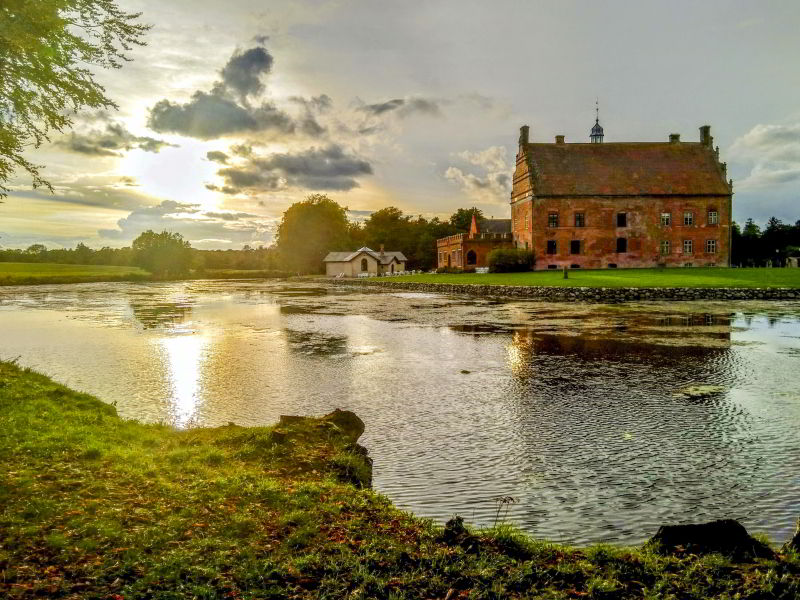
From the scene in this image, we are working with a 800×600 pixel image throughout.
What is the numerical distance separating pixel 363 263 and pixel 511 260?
56.2 m

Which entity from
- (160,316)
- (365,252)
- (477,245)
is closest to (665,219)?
(477,245)

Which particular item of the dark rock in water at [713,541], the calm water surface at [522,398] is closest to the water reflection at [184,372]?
the calm water surface at [522,398]

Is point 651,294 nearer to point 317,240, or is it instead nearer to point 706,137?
point 706,137

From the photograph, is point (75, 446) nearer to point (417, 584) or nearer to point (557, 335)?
point (417, 584)

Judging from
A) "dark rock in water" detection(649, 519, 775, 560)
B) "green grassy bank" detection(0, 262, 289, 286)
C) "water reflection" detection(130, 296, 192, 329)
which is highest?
"green grassy bank" detection(0, 262, 289, 286)

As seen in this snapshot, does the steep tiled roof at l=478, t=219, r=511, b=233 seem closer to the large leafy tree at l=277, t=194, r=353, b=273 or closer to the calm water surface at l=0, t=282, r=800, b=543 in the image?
the large leafy tree at l=277, t=194, r=353, b=273

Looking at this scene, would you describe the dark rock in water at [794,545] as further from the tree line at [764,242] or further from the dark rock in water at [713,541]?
the tree line at [764,242]

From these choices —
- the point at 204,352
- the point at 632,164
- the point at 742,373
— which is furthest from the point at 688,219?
the point at 204,352

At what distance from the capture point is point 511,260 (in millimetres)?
59938

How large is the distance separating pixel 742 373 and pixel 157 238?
127 metres

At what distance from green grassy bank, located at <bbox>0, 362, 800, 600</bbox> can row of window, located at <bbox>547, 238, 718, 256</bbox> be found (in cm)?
5904

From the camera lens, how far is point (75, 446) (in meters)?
6.70

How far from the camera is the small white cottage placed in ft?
366

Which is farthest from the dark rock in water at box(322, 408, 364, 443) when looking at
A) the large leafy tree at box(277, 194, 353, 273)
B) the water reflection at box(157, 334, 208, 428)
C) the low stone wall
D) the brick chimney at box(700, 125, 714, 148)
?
the large leafy tree at box(277, 194, 353, 273)
